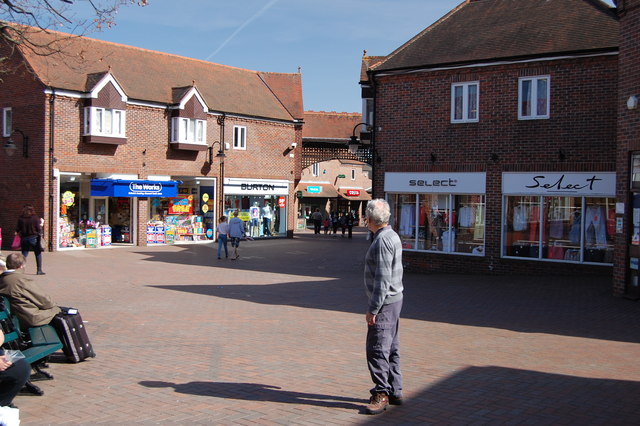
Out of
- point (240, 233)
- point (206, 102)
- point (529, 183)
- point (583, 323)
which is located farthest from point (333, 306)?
point (206, 102)

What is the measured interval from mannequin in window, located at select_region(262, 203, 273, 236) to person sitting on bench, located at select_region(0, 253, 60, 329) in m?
27.4

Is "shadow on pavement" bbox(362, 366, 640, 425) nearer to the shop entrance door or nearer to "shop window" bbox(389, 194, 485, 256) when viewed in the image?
"shop window" bbox(389, 194, 485, 256)

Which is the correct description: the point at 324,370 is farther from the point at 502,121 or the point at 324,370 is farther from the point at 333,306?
the point at 502,121

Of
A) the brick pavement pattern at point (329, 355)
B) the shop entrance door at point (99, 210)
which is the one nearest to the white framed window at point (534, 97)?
the brick pavement pattern at point (329, 355)

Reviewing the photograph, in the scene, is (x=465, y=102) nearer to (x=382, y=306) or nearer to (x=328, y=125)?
(x=382, y=306)

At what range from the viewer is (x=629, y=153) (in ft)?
42.5

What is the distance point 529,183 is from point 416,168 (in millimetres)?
3426

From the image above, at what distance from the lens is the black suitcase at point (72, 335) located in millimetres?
7719

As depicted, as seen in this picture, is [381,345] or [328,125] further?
[328,125]

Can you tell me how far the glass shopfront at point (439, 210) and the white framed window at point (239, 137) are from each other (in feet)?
47.4

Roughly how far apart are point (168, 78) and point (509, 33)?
17.6 metres

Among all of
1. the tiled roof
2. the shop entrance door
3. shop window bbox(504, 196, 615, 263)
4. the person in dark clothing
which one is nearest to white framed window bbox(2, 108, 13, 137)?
the shop entrance door

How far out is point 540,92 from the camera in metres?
17.6

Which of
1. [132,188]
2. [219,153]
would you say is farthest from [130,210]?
[219,153]
